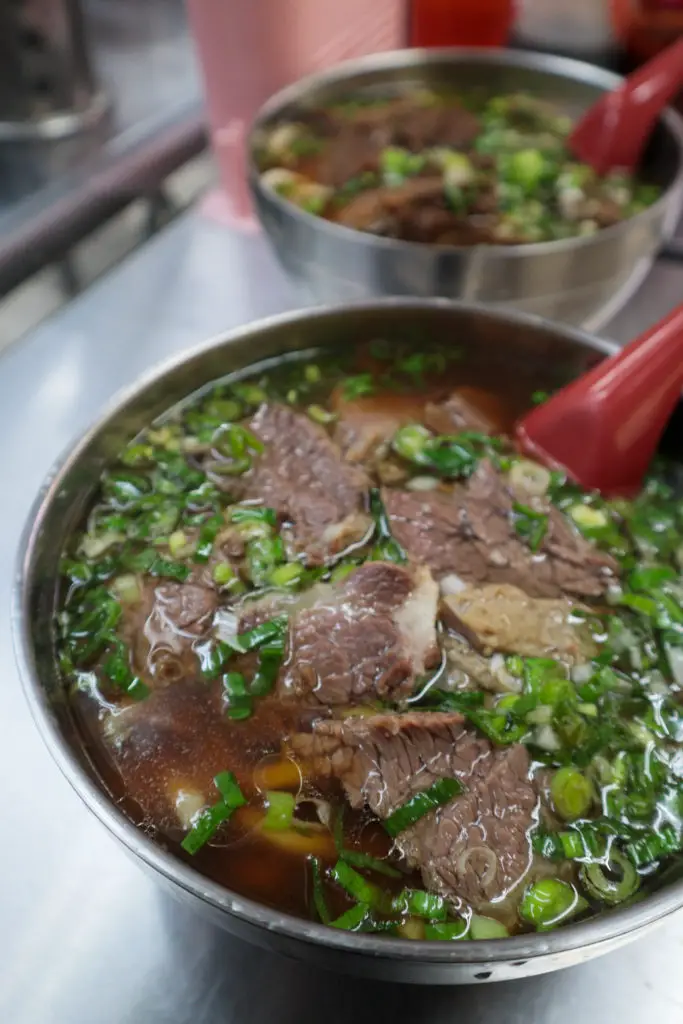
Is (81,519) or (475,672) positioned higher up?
(81,519)

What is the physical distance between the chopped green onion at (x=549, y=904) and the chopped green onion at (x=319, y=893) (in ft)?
0.87

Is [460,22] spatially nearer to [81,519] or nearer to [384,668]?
[81,519]

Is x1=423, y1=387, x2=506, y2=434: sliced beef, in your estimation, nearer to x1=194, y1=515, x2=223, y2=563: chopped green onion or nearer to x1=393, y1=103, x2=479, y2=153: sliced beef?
x1=194, y1=515, x2=223, y2=563: chopped green onion

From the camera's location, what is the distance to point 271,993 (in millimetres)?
1239

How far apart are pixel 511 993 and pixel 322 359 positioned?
4.26 ft

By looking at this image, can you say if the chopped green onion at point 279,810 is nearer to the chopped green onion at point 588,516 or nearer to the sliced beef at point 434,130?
the chopped green onion at point 588,516

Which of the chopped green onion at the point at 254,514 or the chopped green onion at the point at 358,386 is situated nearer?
the chopped green onion at the point at 254,514

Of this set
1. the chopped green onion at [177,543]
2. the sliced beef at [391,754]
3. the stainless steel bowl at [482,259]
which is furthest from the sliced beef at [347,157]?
the sliced beef at [391,754]

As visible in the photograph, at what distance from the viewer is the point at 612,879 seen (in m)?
1.12

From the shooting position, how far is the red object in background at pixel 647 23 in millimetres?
2932

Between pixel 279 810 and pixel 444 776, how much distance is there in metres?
0.25

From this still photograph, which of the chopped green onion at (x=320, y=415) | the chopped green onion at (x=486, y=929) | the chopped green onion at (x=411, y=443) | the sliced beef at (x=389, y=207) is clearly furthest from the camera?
the sliced beef at (x=389, y=207)

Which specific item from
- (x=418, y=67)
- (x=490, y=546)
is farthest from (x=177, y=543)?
(x=418, y=67)

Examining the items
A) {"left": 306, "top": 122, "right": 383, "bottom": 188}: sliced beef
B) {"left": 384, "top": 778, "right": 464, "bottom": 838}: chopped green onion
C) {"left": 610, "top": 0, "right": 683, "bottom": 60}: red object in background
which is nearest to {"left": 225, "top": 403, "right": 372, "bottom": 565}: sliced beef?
{"left": 384, "top": 778, "right": 464, "bottom": 838}: chopped green onion
